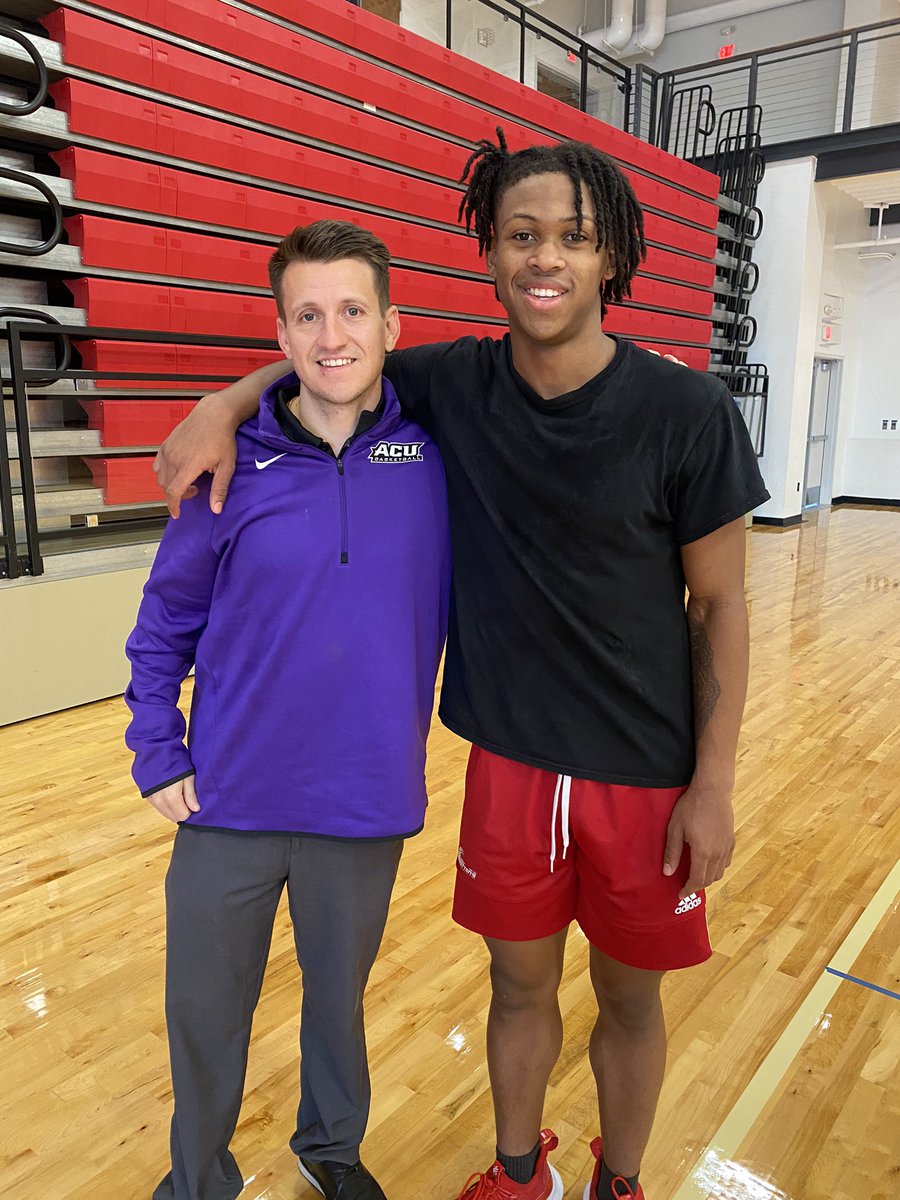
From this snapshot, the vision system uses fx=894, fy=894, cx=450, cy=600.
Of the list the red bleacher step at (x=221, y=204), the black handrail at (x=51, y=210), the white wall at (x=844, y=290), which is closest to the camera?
the black handrail at (x=51, y=210)

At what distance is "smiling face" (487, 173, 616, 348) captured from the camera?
1120mm

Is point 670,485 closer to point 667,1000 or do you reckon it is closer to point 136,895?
point 667,1000

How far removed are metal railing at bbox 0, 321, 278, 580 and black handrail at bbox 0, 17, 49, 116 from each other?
2.77 feet

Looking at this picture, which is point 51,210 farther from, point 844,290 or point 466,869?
point 844,290

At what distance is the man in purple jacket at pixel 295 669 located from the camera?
1209 mm

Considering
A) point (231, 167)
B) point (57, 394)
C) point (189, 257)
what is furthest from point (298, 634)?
point (231, 167)

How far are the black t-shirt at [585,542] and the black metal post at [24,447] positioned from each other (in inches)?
118

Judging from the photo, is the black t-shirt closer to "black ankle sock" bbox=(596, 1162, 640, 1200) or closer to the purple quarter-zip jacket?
the purple quarter-zip jacket

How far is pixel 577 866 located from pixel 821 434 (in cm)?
1190

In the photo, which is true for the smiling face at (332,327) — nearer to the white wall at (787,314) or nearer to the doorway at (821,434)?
the white wall at (787,314)

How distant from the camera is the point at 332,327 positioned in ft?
3.91

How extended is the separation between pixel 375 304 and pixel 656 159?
8581 millimetres

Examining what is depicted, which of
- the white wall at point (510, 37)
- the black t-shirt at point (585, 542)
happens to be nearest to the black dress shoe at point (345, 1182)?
the black t-shirt at point (585, 542)

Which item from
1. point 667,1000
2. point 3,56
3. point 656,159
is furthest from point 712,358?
point 667,1000
